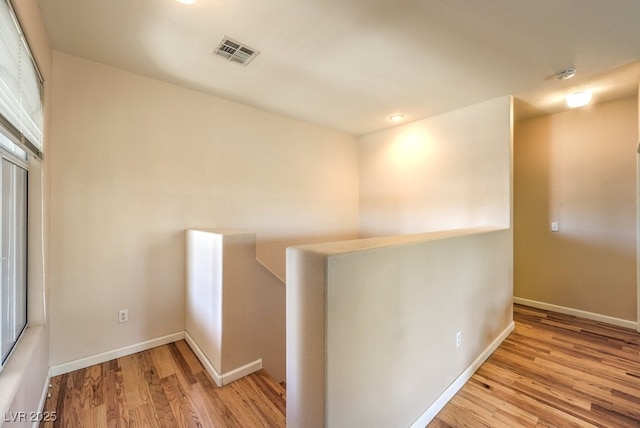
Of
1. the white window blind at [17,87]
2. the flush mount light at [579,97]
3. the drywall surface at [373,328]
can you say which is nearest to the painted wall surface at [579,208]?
the flush mount light at [579,97]

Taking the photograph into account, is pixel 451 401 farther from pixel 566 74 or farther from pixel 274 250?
pixel 566 74

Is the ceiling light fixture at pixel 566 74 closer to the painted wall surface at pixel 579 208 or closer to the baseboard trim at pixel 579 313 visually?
the painted wall surface at pixel 579 208

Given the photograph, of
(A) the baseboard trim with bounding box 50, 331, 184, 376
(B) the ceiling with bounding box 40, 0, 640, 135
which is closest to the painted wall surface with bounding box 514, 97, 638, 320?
(B) the ceiling with bounding box 40, 0, 640, 135

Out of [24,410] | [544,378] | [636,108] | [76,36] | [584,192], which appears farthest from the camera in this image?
[584,192]

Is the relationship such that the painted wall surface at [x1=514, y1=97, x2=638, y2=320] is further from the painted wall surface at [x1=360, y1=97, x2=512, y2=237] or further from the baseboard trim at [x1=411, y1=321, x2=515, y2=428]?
the baseboard trim at [x1=411, y1=321, x2=515, y2=428]

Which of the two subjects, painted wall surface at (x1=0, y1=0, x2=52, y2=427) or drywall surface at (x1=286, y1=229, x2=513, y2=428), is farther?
painted wall surface at (x1=0, y1=0, x2=52, y2=427)

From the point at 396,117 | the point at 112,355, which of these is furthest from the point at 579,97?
the point at 112,355

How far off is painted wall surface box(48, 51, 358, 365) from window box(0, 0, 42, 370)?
455 millimetres

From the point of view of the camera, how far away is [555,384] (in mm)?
2016

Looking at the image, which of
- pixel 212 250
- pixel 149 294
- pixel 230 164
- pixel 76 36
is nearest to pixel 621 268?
pixel 212 250

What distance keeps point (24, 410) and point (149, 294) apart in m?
1.24

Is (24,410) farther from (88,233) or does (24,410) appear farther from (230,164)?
(230,164)

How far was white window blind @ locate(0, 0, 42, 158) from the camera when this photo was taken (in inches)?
48.1

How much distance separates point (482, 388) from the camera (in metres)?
1.97
